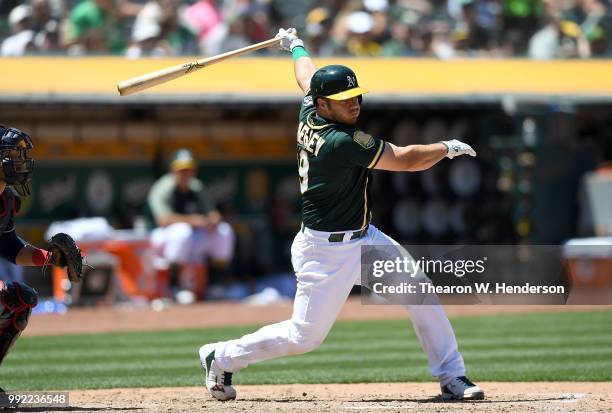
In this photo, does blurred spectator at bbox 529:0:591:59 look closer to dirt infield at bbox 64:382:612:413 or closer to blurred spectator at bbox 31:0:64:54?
blurred spectator at bbox 31:0:64:54

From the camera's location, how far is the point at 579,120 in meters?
14.8

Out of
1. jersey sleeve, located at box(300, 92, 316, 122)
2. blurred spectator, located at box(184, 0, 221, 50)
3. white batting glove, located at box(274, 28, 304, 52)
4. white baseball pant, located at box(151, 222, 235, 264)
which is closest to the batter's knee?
jersey sleeve, located at box(300, 92, 316, 122)

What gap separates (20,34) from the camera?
1278cm

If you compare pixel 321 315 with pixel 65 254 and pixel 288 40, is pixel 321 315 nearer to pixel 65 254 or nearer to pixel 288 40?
pixel 65 254

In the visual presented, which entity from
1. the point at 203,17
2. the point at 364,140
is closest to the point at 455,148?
the point at 364,140

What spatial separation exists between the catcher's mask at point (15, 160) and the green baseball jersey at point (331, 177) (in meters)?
1.42

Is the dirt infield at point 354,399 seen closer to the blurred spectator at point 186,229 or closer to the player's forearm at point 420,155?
the player's forearm at point 420,155

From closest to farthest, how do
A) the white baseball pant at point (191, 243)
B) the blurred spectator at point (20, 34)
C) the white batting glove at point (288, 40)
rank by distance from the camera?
the white batting glove at point (288, 40) → the white baseball pant at point (191, 243) → the blurred spectator at point (20, 34)

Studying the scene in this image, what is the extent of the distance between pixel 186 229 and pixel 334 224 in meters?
6.55

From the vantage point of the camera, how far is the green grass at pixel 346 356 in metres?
7.51

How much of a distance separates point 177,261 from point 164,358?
3.89 metres

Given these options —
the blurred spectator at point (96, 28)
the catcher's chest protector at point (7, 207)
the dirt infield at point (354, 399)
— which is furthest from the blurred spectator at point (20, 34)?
the catcher's chest protector at point (7, 207)

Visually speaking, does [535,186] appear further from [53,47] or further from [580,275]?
[53,47]

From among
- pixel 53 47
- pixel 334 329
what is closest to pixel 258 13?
pixel 53 47
